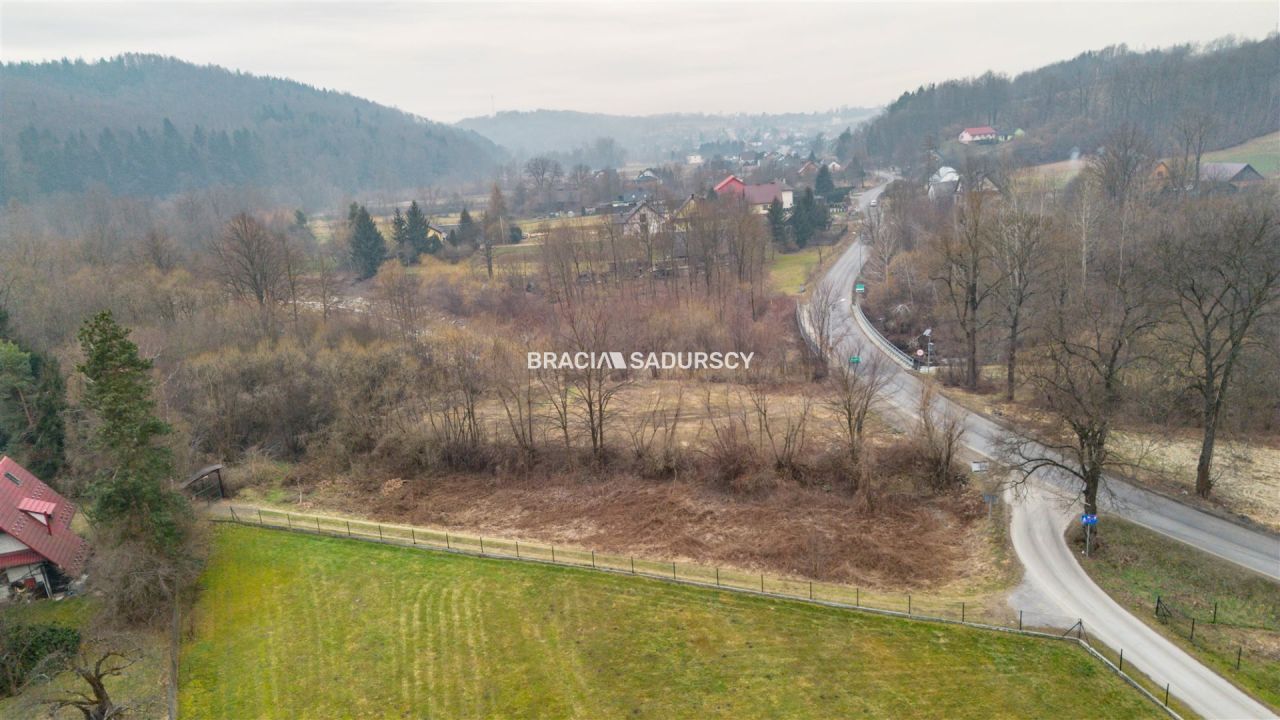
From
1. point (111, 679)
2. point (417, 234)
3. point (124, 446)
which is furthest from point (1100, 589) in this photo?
point (417, 234)

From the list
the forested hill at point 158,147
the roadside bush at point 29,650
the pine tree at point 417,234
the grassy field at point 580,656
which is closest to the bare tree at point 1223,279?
the grassy field at point 580,656

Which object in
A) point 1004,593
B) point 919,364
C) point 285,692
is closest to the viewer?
point 285,692

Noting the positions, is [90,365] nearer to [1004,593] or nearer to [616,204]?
[1004,593]

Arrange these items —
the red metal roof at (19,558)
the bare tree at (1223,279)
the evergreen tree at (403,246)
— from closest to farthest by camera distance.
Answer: the red metal roof at (19,558) < the bare tree at (1223,279) < the evergreen tree at (403,246)

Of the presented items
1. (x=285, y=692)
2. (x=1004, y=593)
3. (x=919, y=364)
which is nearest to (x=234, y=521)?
(x=285, y=692)

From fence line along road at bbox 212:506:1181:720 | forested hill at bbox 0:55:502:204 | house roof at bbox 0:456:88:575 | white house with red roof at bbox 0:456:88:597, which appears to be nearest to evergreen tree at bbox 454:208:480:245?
fence line along road at bbox 212:506:1181:720

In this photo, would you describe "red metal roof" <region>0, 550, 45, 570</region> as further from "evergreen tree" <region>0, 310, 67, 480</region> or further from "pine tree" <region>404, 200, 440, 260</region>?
"pine tree" <region>404, 200, 440, 260</region>

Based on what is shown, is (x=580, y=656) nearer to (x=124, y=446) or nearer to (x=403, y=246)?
(x=124, y=446)

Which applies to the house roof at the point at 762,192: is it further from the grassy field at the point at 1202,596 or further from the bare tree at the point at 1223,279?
the grassy field at the point at 1202,596
